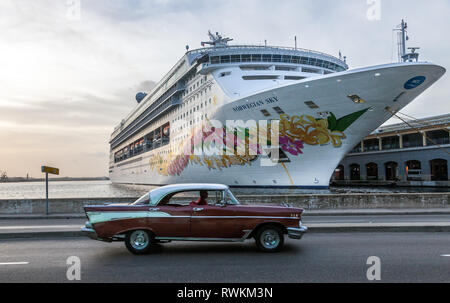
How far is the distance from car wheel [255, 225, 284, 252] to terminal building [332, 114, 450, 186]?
1730 inches

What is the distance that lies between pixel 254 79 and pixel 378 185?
3597 centimetres

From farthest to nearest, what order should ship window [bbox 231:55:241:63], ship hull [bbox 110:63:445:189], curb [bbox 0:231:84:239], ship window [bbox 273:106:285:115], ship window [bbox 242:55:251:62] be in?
ship window [bbox 242:55:251:62] < ship window [bbox 231:55:241:63] < ship window [bbox 273:106:285:115] < ship hull [bbox 110:63:445:189] < curb [bbox 0:231:84:239]

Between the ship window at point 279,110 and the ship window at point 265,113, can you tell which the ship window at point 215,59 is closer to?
the ship window at point 265,113

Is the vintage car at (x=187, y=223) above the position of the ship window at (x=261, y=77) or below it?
below

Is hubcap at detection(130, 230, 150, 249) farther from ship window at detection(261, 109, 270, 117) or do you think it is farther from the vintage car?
ship window at detection(261, 109, 270, 117)

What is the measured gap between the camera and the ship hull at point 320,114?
20.9 meters

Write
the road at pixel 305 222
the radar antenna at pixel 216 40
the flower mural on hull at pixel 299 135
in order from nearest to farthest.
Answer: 1. the road at pixel 305 222
2. the flower mural on hull at pixel 299 135
3. the radar antenna at pixel 216 40

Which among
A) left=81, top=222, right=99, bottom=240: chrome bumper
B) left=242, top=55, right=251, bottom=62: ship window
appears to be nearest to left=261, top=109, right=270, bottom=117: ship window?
left=242, top=55, right=251, bottom=62: ship window

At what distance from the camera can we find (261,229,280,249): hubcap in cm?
750

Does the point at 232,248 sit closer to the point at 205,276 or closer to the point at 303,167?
the point at 205,276

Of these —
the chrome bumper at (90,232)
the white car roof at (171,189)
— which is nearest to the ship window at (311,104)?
the white car roof at (171,189)

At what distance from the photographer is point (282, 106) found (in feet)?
78.6

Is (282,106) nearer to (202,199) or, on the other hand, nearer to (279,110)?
(279,110)

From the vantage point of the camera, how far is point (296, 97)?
23.1 m
